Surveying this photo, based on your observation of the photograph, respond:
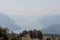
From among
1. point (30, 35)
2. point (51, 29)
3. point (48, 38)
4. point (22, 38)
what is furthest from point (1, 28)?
point (51, 29)

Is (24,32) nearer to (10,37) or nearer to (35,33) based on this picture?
(35,33)

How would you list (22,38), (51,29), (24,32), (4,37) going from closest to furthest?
(4,37), (22,38), (24,32), (51,29)

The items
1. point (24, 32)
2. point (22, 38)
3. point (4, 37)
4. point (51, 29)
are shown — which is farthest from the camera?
point (51, 29)

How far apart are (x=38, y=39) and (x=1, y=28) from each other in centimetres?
231

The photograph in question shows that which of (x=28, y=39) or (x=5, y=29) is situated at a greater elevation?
(x=5, y=29)

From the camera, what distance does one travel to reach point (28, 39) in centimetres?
775

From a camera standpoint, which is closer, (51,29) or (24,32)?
(24,32)

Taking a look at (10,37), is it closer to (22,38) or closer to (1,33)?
(1,33)

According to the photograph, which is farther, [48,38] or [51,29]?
[51,29]

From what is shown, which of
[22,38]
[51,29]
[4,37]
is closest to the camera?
[4,37]

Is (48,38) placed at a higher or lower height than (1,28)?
lower

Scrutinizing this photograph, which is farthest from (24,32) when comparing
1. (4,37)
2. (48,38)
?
(4,37)

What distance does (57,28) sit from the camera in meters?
11.7

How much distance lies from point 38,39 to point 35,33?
0.94ft
